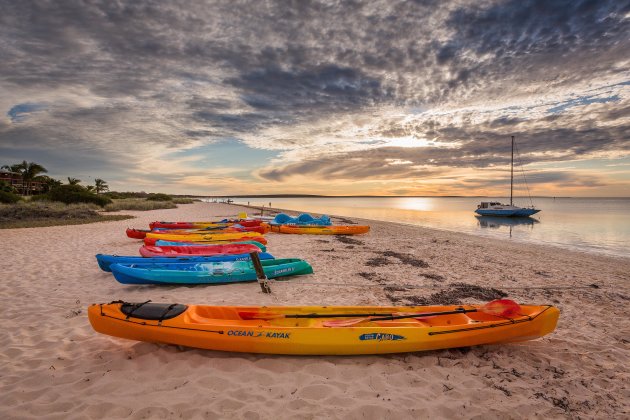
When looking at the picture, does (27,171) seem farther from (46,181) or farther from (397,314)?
(397,314)

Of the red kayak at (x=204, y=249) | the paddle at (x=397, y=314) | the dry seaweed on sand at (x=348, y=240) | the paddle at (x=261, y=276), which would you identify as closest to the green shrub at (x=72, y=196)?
the dry seaweed on sand at (x=348, y=240)

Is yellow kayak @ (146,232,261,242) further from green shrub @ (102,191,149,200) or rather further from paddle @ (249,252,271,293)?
green shrub @ (102,191,149,200)

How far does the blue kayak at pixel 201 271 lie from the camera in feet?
24.3

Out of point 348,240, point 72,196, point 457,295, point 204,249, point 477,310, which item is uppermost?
point 72,196

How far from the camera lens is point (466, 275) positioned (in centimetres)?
995

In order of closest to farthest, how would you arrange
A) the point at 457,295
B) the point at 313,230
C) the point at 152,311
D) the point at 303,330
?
the point at 303,330, the point at 152,311, the point at 457,295, the point at 313,230

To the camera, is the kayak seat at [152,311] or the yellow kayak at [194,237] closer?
the kayak seat at [152,311]

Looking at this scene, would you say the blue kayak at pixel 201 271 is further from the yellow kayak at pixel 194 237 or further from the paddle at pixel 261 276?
the yellow kayak at pixel 194 237

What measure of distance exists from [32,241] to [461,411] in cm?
1608

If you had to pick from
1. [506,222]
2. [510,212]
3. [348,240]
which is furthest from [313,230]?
[510,212]

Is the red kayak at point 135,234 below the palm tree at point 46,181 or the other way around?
below

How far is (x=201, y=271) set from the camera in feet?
26.4

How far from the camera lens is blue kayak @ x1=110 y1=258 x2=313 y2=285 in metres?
7.39

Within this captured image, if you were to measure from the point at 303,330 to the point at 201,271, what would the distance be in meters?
4.48
